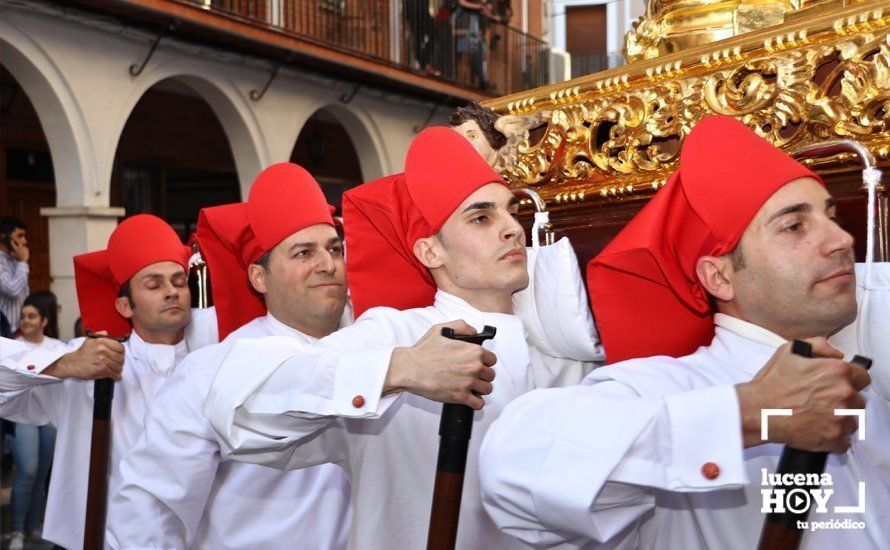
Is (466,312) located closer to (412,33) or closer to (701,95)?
(701,95)

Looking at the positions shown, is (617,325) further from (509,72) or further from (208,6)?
(509,72)

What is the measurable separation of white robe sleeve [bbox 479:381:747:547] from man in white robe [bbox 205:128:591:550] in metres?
0.49

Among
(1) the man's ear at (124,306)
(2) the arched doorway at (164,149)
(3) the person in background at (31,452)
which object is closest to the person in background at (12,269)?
(3) the person in background at (31,452)

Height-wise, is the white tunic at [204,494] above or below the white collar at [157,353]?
below

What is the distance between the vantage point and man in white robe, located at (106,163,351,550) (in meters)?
2.84

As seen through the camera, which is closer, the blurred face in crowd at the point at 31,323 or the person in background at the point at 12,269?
the blurred face in crowd at the point at 31,323

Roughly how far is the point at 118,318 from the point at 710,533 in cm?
307

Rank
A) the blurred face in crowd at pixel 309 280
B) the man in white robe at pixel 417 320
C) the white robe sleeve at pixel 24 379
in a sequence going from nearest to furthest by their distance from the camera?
the man in white robe at pixel 417 320 → the blurred face in crowd at pixel 309 280 → the white robe sleeve at pixel 24 379

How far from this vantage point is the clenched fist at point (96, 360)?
3283 mm

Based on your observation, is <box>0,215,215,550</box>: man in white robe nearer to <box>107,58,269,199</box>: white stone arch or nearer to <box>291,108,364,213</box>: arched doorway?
<box>107,58,269,199</box>: white stone arch

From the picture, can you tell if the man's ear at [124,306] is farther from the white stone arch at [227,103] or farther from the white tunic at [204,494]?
the white stone arch at [227,103]

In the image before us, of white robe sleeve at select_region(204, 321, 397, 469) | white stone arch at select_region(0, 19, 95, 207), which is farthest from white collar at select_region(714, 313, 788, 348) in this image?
white stone arch at select_region(0, 19, 95, 207)

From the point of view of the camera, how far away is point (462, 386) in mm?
1602

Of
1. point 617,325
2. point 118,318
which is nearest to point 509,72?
point 118,318
